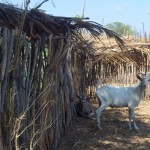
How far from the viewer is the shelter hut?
17.1ft

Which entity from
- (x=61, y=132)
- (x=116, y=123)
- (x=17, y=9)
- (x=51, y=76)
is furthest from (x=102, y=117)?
(x=17, y=9)

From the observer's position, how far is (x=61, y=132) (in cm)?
778

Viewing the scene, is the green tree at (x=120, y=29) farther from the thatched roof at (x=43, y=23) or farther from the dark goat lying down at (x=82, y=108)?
the thatched roof at (x=43, y=23)

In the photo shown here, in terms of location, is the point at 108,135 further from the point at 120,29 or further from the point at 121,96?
the point at 120,29

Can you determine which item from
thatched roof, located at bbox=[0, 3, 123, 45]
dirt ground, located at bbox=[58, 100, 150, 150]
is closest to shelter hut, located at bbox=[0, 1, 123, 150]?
thatched roof, located at bbox=[0, 3, 123, 45]

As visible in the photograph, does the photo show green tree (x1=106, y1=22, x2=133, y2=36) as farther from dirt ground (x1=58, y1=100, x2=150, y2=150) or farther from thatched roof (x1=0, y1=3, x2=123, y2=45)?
thatched roof (x1=0, y1=3, x2=123, y2=45)

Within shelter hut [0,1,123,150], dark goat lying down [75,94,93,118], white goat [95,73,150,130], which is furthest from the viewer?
dark goat lying down [75,94,93,118]

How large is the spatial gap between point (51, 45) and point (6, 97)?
145 centimetres

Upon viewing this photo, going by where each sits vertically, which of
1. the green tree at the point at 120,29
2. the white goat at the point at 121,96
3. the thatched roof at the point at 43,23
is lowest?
the white goat at the point at 121,96

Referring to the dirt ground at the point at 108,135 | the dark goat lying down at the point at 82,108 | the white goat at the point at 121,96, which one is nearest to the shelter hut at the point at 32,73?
the dirt ground at the point at 108,135

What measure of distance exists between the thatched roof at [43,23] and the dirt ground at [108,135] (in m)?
2.23

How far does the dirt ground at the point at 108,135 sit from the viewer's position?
7.84 m

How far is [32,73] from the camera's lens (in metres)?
5.95

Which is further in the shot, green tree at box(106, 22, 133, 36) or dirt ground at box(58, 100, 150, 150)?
green tree at box(106, 22, 133, 36)
